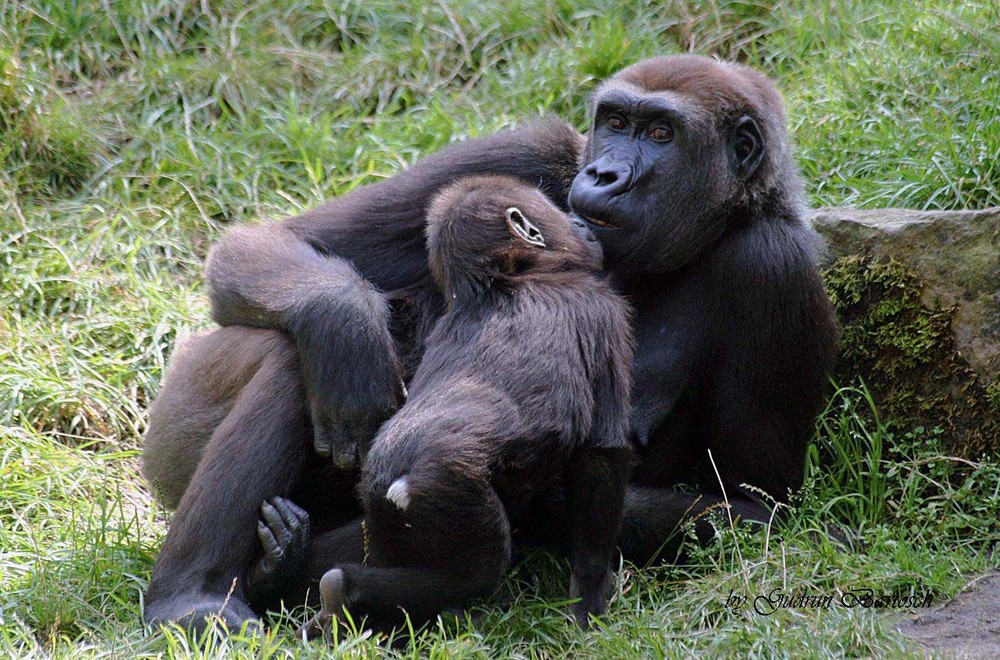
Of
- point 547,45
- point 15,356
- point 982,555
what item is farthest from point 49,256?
point 982,555

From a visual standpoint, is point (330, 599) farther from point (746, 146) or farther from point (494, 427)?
point (746, 146)

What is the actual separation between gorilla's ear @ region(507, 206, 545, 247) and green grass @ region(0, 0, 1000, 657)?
3.60 ft

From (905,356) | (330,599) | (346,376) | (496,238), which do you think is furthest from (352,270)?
(905,356)

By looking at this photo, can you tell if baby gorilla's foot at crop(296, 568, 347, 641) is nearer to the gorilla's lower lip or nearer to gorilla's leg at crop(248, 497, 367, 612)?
gorilla's leg at crop(248, 497, 367, 612)

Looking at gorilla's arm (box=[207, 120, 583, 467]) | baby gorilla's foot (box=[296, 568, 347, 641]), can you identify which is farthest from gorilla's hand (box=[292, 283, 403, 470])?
baby gorilla's foot (box=[296, 568, 347, 641])

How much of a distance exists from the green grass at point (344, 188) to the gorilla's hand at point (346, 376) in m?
0.62

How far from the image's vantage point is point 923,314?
15.9 ft

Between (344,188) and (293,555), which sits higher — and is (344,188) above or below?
above

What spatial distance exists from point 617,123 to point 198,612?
218cm

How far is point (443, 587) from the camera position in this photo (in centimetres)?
368

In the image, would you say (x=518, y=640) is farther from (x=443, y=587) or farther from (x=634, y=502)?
(x=634, y=502)

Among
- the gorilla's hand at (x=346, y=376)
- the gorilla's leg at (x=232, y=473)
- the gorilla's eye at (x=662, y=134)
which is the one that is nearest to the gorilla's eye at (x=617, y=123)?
the gorilla's eye at (x=662, y=134)

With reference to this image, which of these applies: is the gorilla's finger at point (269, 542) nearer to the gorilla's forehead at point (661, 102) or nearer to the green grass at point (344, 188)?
the green grass at point (344, 188)

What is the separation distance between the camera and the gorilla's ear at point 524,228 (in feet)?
13.5
